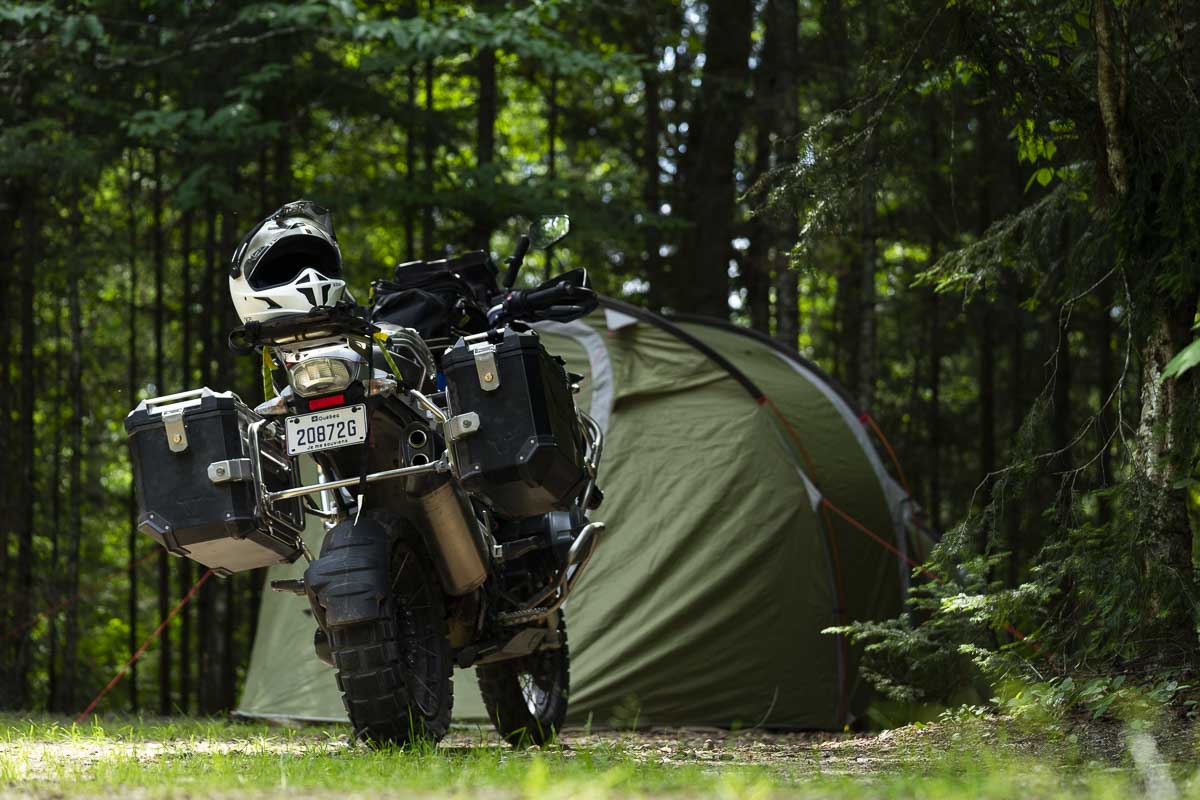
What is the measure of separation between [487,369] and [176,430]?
1071 mm

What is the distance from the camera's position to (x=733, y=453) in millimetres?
8391

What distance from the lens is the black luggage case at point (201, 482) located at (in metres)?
4.43

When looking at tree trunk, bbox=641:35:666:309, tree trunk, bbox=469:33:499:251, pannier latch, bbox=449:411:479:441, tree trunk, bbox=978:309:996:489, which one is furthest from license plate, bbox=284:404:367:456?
tree trunk, bbox=978:309:996:489

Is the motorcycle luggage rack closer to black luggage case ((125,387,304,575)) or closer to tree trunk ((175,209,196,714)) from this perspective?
black luggage case ((125,387,304,575))

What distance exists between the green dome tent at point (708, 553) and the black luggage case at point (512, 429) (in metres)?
3.32

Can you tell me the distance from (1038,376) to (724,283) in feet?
19.4

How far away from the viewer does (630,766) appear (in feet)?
13.0

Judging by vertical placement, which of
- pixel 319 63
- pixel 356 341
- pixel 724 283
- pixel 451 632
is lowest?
pixel 451 632

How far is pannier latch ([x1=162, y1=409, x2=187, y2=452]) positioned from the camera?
4496 mm

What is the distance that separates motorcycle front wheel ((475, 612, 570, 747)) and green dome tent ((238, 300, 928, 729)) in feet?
5.17

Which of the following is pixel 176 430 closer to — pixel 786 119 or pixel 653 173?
pixel 786 119

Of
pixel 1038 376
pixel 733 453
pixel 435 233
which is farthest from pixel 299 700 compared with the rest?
pixel 1038 376

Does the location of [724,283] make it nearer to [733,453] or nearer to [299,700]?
[733,453]

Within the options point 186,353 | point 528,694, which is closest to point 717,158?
point 186,353
